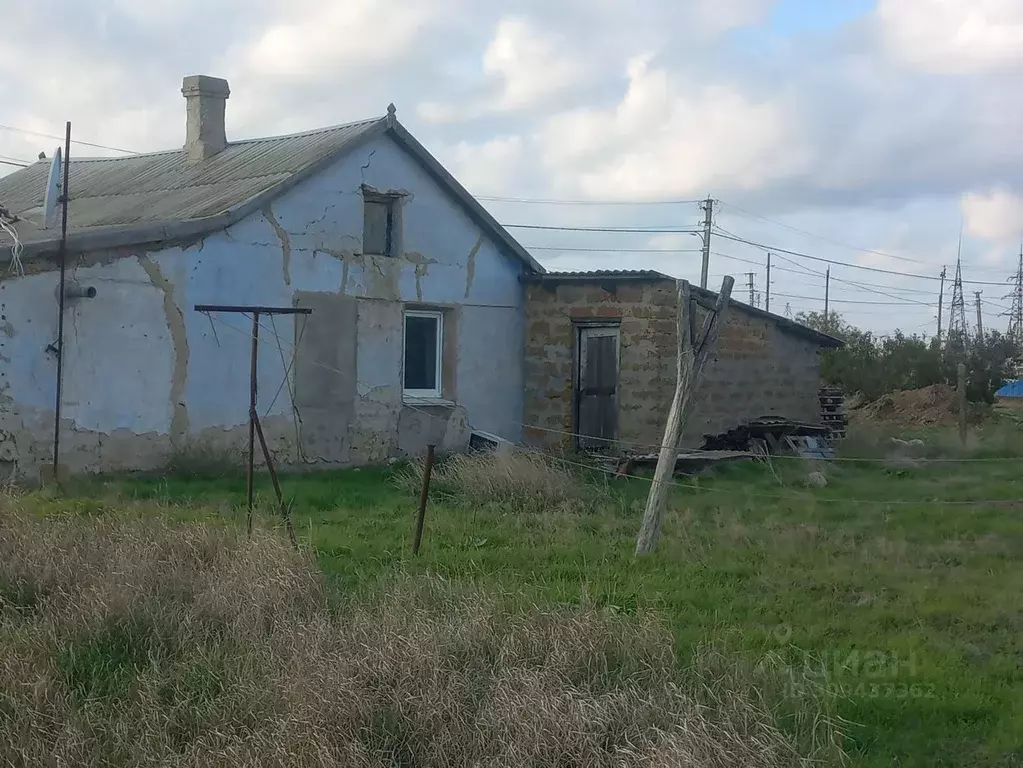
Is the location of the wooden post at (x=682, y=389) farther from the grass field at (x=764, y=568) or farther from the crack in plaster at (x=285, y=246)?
the crack in plaster at (x=285, y=246)

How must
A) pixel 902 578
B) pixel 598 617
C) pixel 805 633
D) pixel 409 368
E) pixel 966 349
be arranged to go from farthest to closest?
1. pixel 966 349
2. pixel 409 368
3. pixel 902 578
4. pixel 805 633
5. pixel 598 617

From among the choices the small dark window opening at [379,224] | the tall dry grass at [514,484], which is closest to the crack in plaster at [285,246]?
the small dark window opening at [379,224]

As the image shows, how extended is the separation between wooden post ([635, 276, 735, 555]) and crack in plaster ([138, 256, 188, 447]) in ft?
20.4

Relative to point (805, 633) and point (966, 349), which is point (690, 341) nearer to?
point (805, 633)

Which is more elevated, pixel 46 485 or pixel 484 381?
pixel 484 381

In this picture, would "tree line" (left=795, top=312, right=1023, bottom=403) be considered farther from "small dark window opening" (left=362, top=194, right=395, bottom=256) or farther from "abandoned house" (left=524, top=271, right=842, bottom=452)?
"small dark window opening" (left=362, top=194, right=395, bottom=256)

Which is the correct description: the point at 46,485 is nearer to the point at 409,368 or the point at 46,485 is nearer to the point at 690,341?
the point at 409,368

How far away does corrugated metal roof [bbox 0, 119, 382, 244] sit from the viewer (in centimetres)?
1370

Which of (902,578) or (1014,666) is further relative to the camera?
(902,578)

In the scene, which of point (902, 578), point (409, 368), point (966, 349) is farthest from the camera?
point (966, 349)

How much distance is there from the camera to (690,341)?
885 cm

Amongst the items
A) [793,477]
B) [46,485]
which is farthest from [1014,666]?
[46,485]

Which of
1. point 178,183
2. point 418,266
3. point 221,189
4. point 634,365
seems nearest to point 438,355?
point 418,266

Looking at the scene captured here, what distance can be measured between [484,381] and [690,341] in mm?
7220
